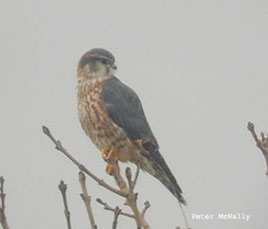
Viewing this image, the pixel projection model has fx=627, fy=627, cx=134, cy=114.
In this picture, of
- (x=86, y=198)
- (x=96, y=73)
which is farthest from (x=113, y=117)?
(x=86, y=198)

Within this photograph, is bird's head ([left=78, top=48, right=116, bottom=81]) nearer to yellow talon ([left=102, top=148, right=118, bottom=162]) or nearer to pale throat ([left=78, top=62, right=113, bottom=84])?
pale throat ([left=78, top=62, right=113, bottom=84])

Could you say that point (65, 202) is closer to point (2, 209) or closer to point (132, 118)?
point (2, 209)

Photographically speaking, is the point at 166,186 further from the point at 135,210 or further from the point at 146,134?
the point at 135,210

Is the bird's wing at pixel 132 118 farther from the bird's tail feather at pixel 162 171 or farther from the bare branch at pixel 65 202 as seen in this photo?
the bare branch at pixel 65 202

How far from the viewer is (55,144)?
3508mm

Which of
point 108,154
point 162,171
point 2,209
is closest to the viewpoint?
point 2,209

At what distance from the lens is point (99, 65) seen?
6.88m

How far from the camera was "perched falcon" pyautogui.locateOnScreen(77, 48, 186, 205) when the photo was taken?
6.22m

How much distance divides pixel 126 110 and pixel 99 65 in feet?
2.14

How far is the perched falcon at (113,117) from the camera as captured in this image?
20.4ft

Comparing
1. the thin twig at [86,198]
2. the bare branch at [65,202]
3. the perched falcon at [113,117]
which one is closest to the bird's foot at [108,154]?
the perched falcon at [113,117]

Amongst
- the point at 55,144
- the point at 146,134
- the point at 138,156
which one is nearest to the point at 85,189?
the point at 55,144

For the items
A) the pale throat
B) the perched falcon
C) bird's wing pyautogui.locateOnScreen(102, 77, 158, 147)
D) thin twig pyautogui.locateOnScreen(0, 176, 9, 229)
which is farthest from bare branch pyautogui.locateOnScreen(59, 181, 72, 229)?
the pale throat

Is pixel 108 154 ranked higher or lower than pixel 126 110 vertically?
lower
